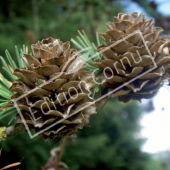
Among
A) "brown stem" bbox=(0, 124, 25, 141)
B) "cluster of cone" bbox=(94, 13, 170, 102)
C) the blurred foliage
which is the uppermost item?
the blurred foliage

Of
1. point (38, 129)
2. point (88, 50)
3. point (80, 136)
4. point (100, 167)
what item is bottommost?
point (38, 129)

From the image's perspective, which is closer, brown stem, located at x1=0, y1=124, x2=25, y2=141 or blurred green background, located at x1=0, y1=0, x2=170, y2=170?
brown stem, located at x1=0, y1=124, x2=25, y2=141

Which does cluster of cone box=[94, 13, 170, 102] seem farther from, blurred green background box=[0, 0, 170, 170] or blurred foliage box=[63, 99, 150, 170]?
blurred foliage box=[63, 99, 150, 170]

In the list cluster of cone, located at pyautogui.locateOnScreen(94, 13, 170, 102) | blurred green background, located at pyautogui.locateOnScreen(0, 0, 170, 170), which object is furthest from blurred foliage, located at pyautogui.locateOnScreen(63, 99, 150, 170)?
cluster of cone, located at pyautogui.locateOnScreen(94, 13, 170, 102)

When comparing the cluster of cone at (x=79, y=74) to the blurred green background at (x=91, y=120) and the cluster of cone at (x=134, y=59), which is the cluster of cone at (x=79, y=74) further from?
the blurred green background at (x=91, y=120)

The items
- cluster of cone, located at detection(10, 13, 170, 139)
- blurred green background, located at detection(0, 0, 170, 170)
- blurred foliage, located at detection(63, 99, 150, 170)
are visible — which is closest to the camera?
cluster of cone, located at detection(10, 13, 170, 139)

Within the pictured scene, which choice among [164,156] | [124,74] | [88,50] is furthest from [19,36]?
[164,156]

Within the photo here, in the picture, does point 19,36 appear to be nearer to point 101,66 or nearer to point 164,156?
point 101,66
